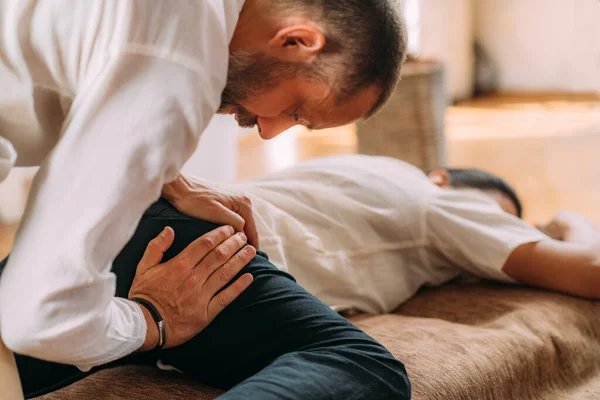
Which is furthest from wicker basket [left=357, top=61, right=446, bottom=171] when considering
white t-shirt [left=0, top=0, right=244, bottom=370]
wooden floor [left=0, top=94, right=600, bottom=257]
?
white t-shirt [left=0, top=0, right=244, bottom=370]

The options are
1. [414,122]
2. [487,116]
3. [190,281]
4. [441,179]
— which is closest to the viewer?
[190,281]

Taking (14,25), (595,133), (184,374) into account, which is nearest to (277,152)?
(595,133)

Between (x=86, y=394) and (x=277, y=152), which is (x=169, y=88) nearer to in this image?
(x=86, y=394)

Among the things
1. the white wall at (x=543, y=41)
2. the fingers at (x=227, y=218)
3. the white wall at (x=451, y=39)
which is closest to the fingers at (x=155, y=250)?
the fingers at (x=227, y=218)

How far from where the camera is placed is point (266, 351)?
3.70 feet

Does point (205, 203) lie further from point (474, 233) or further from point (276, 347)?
point (474, 233)

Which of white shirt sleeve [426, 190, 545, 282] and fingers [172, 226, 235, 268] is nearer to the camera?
fingers [172, 226, 235, 268]

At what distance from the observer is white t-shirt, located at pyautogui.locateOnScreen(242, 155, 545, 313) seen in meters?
1.56

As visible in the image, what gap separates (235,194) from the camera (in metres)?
1.41

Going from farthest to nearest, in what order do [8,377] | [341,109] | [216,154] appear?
[216,154], [341,109], [8,377]

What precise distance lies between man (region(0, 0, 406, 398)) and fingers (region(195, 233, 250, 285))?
0.66ft

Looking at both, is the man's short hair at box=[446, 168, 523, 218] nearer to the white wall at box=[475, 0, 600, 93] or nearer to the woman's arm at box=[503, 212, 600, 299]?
the woman's arm at box=[503, 212, 600, 299]

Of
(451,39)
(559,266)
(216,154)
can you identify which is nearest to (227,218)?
(559,266)

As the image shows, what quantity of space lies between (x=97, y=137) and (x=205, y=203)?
1.60 ft
